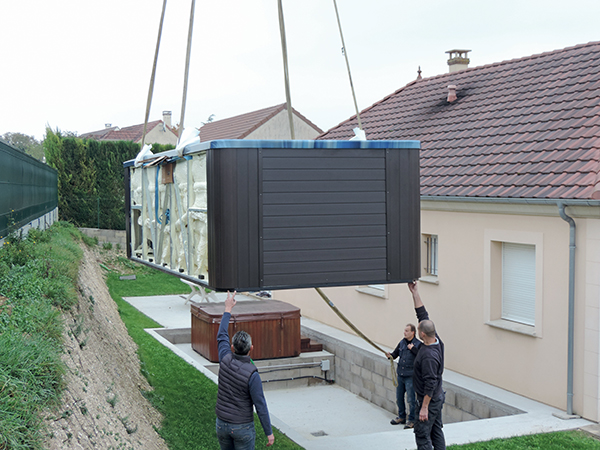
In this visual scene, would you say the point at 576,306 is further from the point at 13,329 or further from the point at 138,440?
the point at 13,329

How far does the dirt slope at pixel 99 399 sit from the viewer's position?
19.7ft

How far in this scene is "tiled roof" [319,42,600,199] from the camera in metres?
11.3

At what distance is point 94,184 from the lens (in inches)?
1208

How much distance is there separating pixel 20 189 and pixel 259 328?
6.37 m

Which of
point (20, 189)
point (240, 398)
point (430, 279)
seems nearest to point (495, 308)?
point (430, 279)

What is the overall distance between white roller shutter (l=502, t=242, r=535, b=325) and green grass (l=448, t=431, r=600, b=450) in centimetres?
279

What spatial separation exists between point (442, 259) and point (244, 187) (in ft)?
26.7

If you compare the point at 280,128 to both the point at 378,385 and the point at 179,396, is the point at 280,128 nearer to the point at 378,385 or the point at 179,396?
the point at 378,385

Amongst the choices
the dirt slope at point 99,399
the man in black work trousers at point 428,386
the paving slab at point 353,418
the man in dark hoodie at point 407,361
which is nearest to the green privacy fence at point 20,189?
the dirt slope at point 99,399

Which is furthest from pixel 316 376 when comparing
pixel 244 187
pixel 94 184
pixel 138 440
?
pixel 94 184

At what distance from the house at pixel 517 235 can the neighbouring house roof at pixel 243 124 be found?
26.0 meters

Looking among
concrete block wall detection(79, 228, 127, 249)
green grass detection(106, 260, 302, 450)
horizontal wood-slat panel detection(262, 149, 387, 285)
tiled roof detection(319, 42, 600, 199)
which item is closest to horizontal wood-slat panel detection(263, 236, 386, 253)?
horizontal wood-slat panel detection(262, 149, 387, 285)

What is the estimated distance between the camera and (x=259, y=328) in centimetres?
1548

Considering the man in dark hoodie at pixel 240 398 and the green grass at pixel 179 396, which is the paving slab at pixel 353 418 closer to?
the green grass at pixel 179 396
